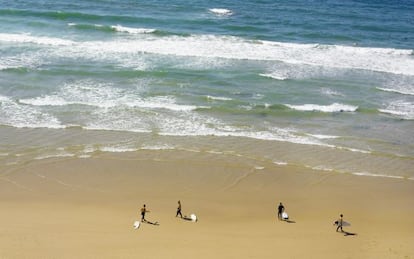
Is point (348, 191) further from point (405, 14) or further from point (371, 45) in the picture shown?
point (405, 14)

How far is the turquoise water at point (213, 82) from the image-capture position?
96.5ft

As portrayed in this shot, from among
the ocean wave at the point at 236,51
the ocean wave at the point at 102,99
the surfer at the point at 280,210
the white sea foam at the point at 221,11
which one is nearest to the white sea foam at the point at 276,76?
the ocean wave at the point at 236,51

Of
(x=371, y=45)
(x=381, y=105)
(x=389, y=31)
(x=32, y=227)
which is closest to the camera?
(x=32, y=227)

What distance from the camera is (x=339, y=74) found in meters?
40.8

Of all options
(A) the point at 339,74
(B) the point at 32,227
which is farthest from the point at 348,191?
(A) the point at 339,74

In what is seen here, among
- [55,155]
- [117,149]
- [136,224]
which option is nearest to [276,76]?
[117,149]

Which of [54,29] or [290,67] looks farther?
[54,29]

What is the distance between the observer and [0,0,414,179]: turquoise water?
96.5 ft

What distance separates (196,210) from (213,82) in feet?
52.5

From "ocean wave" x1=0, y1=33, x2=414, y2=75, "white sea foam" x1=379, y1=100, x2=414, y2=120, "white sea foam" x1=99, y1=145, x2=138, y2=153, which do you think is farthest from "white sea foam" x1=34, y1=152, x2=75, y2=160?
"white sea foam" x1=379, y1=100, x2=414, y2=120

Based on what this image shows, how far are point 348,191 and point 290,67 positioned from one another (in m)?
17.7

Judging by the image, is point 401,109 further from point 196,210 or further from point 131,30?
point 131,30

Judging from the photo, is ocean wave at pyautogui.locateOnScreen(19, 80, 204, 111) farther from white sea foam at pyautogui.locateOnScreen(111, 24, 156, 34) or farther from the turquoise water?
white sea foam at pyautogui.locateOnScreen(111, 24, 156, 34)

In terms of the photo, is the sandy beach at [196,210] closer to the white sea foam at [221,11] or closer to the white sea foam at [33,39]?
the white sea foam at [33,39]
